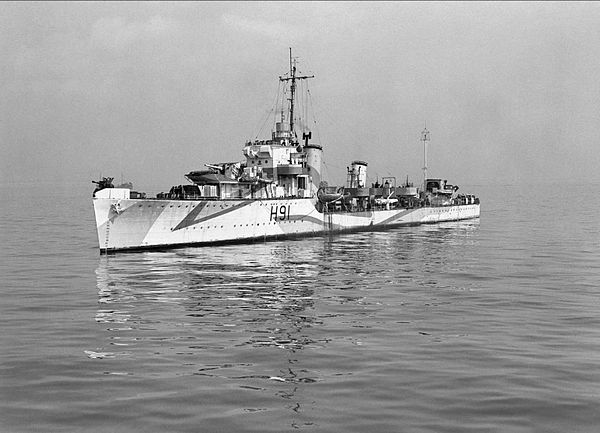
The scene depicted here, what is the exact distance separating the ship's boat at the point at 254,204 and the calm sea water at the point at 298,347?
18.0 feet

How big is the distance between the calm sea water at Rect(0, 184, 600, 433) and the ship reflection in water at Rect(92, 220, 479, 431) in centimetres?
8

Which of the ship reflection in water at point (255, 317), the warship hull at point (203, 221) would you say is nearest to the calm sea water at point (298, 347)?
the ship reflection in water at point (255, 317)

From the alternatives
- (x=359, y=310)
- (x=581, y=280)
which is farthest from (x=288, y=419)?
(x=581, y=280)

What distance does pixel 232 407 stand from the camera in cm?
1170

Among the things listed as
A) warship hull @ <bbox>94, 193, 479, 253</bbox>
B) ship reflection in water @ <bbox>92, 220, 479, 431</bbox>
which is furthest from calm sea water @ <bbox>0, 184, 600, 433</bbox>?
warship hull @ <bbox>94, 193, 479, 253</bbox>

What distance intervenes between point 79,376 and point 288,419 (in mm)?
5322

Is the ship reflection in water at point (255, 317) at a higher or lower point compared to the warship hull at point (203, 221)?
lower

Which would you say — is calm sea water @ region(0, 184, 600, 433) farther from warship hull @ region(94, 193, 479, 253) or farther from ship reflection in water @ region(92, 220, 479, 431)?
warship hull @ region(94, 193, 479, 253)

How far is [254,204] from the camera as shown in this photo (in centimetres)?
4622

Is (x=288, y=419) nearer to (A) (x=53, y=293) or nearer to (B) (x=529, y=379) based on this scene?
(B) (x=529, y=379)

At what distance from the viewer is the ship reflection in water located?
43.4 ft

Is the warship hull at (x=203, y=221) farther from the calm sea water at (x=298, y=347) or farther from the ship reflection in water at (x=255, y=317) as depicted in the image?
the calm sea water at (x=298, y=347)

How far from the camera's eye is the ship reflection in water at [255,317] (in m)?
13.2

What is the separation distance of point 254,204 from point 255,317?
2632cm
